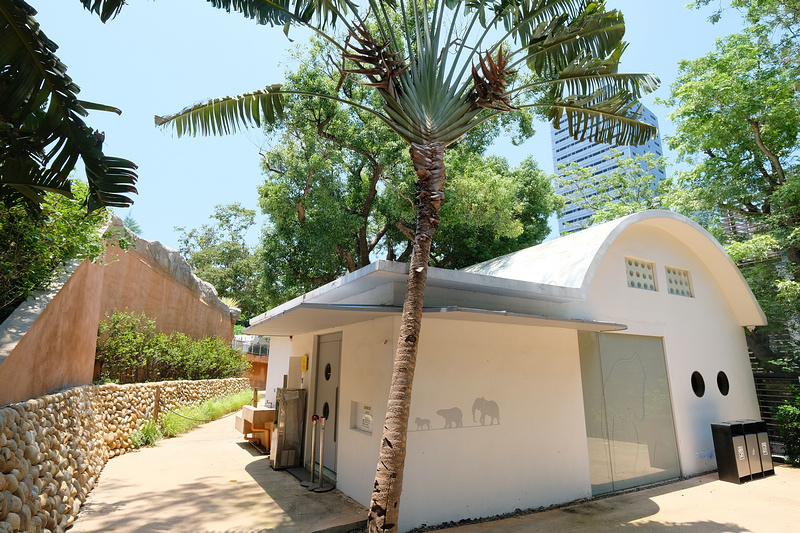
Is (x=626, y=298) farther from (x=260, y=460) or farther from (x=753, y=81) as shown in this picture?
(x=753, y=81)

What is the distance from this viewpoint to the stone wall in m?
3.93

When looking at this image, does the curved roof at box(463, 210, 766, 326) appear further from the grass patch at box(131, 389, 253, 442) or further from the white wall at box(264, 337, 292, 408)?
the grass patch at box(131, 389, 253, 442)

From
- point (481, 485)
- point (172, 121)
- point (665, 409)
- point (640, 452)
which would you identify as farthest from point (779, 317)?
point (172, 121)

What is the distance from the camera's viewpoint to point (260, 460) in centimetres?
938

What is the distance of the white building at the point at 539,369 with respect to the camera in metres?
6.23

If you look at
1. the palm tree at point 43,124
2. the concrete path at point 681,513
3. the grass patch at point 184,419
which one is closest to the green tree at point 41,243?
the palm tree at point 43,124

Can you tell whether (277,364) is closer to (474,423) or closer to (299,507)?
(299,507)

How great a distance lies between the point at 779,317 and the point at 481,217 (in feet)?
28.9

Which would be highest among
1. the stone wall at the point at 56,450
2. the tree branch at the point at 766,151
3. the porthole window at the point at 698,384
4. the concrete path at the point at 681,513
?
the tree branch at the point at 766,151

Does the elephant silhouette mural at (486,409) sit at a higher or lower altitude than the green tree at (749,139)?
lower

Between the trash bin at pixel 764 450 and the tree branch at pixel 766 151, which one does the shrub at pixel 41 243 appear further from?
the tree branch at pixel 766 151

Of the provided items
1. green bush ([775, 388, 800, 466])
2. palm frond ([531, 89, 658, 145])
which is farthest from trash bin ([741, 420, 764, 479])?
palm frond ([531, 89, 658, 145])

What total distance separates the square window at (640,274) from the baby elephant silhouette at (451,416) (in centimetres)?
517

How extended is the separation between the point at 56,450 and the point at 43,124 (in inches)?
162
